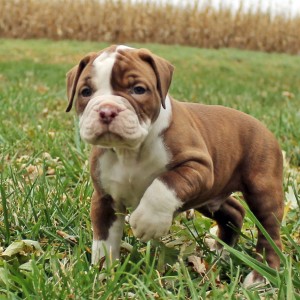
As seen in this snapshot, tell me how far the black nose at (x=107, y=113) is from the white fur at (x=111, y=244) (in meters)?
0.58

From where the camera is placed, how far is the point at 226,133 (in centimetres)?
296

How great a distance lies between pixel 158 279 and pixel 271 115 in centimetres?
458

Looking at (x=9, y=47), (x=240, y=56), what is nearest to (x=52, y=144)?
(x=9, y=47)

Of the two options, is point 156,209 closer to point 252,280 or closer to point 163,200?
point 163,200

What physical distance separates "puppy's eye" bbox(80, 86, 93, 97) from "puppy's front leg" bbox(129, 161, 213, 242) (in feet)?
1.37

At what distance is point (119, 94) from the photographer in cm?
249

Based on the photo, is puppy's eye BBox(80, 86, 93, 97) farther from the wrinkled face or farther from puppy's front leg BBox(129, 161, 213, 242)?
puppy's front leg BBox(129, 161, 213, 242)

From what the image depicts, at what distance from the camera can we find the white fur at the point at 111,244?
2768 mm

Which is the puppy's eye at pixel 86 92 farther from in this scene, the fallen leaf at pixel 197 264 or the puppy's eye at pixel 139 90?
the fallen leaf at pixel 197 264

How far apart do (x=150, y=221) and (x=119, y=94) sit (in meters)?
0.49

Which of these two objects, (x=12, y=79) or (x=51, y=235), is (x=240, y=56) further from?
(x=51, y=235)

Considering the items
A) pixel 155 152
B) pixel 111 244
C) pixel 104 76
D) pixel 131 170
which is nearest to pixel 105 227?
pixel 111 244

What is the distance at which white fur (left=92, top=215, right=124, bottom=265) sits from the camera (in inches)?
109

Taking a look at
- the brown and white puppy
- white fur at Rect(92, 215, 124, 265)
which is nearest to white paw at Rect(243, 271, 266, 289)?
the brown and white puppy
